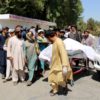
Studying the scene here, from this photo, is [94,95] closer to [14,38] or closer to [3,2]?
[14,38]

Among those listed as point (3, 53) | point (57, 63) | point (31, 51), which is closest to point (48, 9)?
point (3, 53)

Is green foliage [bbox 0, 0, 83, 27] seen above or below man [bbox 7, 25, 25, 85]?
above

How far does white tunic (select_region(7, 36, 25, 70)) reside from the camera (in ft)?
37.3

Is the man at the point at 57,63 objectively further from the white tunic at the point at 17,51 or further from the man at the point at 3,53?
the man at the point at 3,53

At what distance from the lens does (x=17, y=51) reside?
37.4 ft

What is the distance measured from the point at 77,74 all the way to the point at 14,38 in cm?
316

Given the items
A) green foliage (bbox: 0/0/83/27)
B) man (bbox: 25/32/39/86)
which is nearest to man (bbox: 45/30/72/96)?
man (bbox: 25/32/39/86)

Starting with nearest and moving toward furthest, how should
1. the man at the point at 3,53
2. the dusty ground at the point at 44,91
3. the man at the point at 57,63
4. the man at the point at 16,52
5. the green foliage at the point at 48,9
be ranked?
1. the man at the point at 57,63
2. the dusty ground at the point at 44,91
3. the man at the point at 16,52
4. the man at the point at 3,53
5. the green foliage at the point at 48,9

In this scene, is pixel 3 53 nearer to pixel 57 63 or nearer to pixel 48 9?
pixel 57 63

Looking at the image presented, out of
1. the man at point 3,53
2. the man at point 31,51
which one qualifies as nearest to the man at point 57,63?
the man at point 31,51

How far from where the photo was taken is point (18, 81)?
1182 cm

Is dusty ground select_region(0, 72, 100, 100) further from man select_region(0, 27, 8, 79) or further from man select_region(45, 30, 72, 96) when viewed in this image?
man select_region(0, 27, 8, 79)

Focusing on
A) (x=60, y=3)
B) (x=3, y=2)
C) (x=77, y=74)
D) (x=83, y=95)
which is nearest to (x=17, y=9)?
(x=3, y=2)

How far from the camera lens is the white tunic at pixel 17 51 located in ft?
37.3
